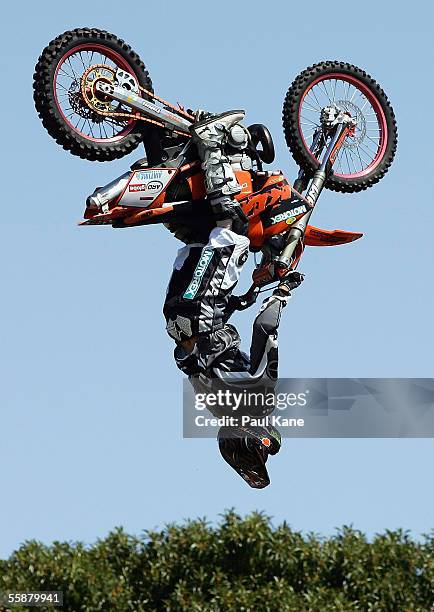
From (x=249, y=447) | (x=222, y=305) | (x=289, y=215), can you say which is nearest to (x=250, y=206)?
(x=289, y=215)

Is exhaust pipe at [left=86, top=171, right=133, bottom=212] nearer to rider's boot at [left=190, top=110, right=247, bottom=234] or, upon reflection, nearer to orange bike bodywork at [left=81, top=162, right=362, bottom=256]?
orange bike bodywork at [left=81, top=162, right=362, bottom=256]

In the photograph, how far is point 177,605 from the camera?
905 inches

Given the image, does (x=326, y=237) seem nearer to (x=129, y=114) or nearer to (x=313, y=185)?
(x=313, y=185)

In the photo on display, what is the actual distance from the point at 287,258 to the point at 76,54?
11.5ft

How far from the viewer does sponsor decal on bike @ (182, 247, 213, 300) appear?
79.8 feet

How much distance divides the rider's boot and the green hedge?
356 cm

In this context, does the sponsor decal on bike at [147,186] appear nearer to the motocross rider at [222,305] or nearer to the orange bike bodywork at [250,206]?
the orange bike bodywork at [250,206]

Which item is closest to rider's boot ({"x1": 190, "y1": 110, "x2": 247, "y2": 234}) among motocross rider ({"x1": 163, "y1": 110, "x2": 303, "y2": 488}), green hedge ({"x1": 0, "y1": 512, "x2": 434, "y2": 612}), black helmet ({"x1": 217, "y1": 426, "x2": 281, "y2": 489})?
motocross rider ({"x1": 163, "y1": 110, "x2": 303, "y2": 488})

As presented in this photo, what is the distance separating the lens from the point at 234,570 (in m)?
23.4

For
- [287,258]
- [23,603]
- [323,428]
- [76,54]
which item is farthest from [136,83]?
[23,603]

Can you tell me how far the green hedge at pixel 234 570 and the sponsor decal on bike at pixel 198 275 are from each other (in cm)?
265

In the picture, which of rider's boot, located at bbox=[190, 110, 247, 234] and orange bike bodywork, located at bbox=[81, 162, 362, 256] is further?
rider's boot, located at bbox=[190, 110, 247, 234]

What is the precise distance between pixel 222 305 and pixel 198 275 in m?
0.45

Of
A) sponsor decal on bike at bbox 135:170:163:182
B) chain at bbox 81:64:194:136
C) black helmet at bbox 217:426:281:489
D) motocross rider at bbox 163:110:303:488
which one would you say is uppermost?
chain at bbox 81:64:194:136
